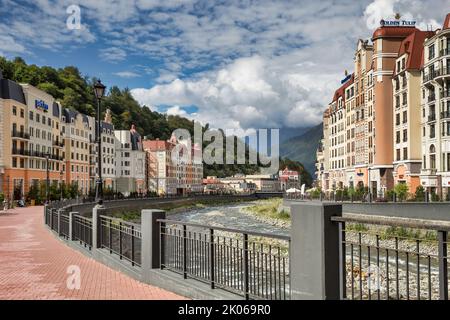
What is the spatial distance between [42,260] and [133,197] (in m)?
62.2

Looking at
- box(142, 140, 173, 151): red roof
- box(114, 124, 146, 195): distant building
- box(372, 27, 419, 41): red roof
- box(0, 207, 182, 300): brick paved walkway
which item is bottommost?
box(0, 207, 182, 300): brick paved walkway

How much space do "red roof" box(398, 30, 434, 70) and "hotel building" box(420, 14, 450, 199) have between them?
6.40 ft

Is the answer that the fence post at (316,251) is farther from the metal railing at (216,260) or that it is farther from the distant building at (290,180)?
the distant building at (290,180)

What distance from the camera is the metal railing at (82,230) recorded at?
15887mm

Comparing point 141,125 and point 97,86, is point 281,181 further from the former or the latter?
point 97,86

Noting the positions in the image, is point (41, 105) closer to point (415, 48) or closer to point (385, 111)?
point (385, 111)

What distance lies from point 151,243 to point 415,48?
48859 millimetres

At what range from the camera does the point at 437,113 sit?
4588 cm

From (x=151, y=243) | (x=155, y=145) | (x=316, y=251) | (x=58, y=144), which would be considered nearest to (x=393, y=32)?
(x=151, y=243)

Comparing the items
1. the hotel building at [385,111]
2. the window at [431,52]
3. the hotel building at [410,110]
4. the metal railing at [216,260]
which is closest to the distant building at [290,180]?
the hotel building at [385,111]

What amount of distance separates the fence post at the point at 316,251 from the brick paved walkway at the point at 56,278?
11.0ft

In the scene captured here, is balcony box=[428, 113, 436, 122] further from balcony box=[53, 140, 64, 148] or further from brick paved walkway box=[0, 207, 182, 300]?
balcony box=[53, 140, 64, 148]

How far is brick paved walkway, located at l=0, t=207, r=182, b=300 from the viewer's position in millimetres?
8884

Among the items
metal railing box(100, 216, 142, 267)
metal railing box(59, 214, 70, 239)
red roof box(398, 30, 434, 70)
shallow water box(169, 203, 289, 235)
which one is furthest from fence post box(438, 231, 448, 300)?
red roof box(398, 30, 434, 70)
